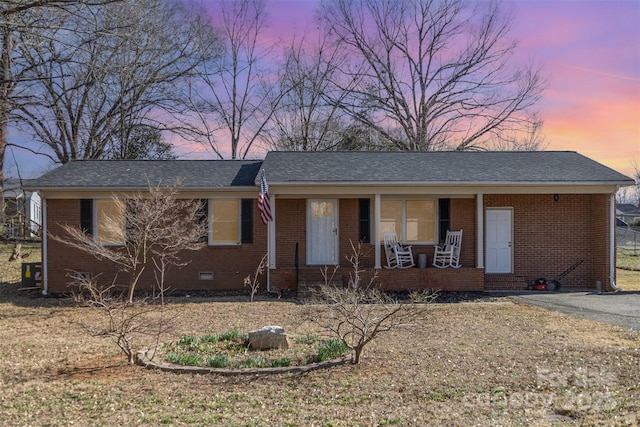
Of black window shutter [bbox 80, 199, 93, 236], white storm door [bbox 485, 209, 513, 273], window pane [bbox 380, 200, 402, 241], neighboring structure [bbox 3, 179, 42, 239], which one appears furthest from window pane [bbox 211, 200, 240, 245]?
neighboring structure [bbox 3, 179, 42, 239]

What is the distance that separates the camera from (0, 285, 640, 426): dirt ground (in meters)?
5.00

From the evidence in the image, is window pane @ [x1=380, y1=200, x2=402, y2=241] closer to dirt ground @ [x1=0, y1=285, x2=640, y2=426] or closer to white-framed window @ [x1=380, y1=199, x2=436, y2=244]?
white-framed window @ [x1=380, y1=199, x2=436, y2=244]

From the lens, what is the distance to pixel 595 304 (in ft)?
38.0

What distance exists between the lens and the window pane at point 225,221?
14.4 metres

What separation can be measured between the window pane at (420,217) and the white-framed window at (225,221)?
14.9 ft

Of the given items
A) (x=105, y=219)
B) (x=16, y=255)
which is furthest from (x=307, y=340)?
(x=16, y=255)

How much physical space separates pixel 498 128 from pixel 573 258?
16.7 metres

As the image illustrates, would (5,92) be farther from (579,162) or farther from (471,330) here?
(579,162)

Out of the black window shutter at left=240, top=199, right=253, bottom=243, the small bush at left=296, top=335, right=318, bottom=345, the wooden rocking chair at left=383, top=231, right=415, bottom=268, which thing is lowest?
the small bush at left=296, top=335, right=318, bottom=345

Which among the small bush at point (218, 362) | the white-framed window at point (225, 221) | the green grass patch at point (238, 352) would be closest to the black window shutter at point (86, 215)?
the white-framed window at point (225, 221)

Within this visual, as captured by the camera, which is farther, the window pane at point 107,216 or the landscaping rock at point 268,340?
the window pane at point 107,216

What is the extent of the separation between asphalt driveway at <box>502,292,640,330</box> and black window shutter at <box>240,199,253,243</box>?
261 inches

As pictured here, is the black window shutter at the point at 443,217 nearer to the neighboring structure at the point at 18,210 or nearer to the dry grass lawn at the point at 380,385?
the dry grass lawn at the point at 380,385

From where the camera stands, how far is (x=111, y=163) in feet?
53.1
